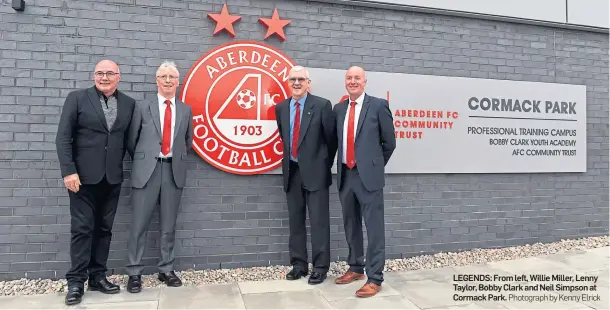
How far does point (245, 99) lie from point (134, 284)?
6.17ft

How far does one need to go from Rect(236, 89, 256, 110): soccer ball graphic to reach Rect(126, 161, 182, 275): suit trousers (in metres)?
0.93

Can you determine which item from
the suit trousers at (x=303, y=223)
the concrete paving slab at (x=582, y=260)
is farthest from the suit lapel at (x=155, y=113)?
the concrete paving slab at (x=582, y=260)

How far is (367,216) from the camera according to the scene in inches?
130

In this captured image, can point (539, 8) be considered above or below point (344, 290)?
above

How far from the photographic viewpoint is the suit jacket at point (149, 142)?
3.31 metres

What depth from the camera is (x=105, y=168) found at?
10.3ft

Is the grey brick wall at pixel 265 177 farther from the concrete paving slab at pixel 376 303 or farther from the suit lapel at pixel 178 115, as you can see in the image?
the concrete paving slab at pixel 376 303

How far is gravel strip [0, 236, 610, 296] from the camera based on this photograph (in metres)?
3.41

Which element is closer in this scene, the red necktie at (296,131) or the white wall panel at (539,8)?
the red necktie at (296,131)

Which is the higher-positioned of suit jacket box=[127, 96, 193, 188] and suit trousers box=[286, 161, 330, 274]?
suit jacket box=[127, 96, 193, 188]

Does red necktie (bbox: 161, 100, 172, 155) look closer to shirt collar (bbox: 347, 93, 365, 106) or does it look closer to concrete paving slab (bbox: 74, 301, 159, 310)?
concrete paving slab (bbox: 74, 301, 159, 310)

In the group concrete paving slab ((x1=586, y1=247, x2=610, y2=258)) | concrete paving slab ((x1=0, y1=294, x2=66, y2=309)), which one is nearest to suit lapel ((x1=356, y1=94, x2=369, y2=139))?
concrete paving slab ((x1=0, y1=294, x2=66, y2=309))

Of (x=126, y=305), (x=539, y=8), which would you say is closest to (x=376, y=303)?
(x=126, y=305)

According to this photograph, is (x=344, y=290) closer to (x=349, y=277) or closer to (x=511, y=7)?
(x=349, y=277)
